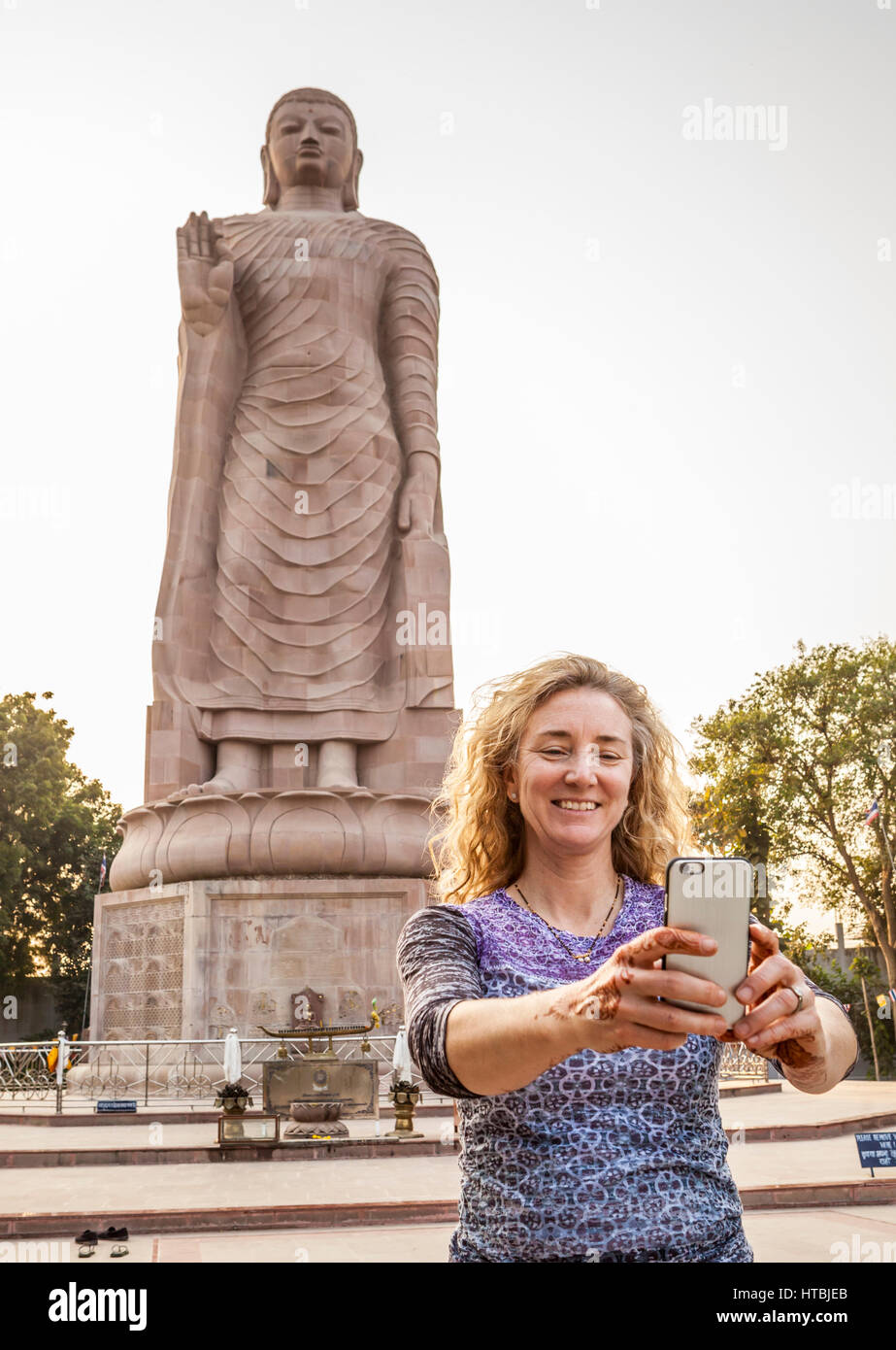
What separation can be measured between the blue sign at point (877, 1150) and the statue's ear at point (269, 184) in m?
14.1

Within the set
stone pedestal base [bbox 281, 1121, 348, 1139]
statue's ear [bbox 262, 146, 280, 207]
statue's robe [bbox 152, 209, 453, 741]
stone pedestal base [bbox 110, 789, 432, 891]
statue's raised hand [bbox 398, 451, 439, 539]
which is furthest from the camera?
statue's ear [bbox 262, 146, 280, 207]

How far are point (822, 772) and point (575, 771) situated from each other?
952 inches

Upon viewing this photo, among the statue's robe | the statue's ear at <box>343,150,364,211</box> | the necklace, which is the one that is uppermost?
the statue's ear at <box>343,150,364,211</box>

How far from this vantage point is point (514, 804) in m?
2.10

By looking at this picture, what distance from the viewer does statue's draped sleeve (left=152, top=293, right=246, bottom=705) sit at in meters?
15.3

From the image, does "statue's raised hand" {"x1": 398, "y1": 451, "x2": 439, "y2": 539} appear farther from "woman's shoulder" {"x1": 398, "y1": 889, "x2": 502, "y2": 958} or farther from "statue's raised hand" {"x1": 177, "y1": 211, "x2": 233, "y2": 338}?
"woman's shoulder" {"x1": 398, "y1": 889, "x2": 502, "y2": 958}

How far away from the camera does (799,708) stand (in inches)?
1001

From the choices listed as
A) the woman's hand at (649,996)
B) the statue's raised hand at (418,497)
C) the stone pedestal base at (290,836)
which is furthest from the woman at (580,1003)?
the statue's raised hand at (418,497)

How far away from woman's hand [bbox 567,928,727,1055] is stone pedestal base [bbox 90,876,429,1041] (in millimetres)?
11770

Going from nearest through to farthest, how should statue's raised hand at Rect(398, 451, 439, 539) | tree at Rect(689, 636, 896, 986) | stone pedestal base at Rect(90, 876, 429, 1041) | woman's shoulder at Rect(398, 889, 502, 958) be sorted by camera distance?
woman's shoulder at Rect(398, 889, 502, 958), stone pedestal base at Rect(90, 876, 429, 1041), statue's raised hand at Rect(398, 451, 439, 539), tree at Rect(689, 636, 896, 986)

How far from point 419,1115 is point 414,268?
10660 mm

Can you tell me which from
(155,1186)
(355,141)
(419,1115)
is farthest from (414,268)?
(155,1186)

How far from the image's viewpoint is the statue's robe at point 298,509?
15.3 meters

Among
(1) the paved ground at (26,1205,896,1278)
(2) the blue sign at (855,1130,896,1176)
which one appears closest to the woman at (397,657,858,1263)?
(1) the paved ground at (26,1205,896,1278)
